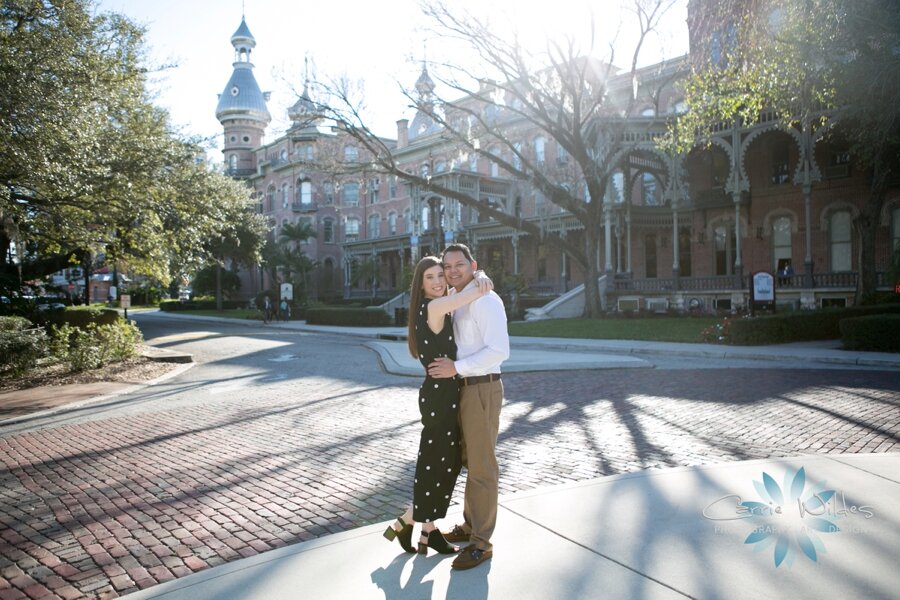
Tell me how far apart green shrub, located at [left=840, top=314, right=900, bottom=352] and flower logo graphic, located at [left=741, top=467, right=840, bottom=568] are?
10.7m

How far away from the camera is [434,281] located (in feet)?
11.6

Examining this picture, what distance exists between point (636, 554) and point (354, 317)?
26394 millimetres

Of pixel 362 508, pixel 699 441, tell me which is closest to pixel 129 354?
pixel 362 508

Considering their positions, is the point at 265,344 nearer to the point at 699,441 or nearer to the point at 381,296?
the point at 699,441

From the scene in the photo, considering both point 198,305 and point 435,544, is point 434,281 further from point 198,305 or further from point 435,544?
point 198,305

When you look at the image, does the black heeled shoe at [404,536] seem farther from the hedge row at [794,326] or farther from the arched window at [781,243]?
the arched window at [781,243]

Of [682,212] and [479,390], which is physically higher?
[682,212]

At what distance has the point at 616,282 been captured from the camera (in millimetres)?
28547

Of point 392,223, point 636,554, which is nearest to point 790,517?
point 636,554

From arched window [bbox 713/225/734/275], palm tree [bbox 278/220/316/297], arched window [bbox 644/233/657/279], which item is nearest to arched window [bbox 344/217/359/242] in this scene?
palm tree [bbox 278/220/316/297]

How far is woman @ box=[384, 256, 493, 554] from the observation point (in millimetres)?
3469

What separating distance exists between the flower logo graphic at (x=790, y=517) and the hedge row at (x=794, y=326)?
1148 cm

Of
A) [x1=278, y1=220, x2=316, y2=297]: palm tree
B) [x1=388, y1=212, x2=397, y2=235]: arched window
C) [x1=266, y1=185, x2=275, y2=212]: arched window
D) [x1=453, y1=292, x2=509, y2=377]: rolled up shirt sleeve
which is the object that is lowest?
[x1=453, y1=292, x2=509, y2=377]: rolled up shirt sleeve

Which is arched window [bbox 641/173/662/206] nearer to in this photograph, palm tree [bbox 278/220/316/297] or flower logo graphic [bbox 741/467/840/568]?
palm tree [bbox 278/220/316/297]
